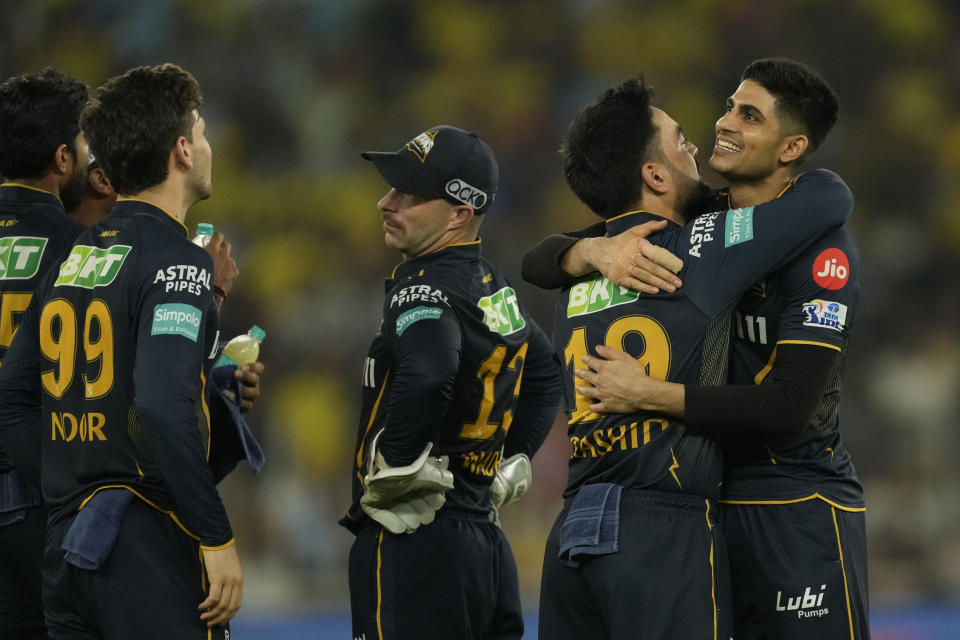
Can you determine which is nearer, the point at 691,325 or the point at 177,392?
the point at 177,392

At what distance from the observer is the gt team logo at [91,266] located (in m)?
3.07

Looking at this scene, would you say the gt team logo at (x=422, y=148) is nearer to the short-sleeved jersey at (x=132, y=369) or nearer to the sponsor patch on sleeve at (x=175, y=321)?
the short-sleeved jersey at (x=132, y=369)

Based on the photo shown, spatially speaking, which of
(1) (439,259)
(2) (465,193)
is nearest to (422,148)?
(2) (465,193)

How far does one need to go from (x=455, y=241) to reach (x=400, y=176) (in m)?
0.31

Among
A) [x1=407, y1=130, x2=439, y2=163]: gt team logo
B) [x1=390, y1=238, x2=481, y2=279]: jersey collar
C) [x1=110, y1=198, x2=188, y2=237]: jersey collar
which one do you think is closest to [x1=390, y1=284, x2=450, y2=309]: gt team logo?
[x1=390, y1=238, x2=481, y2=279]: jersey collar

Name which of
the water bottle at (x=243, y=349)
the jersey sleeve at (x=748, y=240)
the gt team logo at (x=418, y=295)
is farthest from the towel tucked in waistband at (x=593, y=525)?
the water bottle at (x=243, y=349)

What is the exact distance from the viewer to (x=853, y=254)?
10.4ft

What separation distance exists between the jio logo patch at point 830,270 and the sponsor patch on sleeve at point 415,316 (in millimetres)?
1195

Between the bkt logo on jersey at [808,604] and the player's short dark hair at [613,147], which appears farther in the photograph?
the player's short dark hair at [613,147]

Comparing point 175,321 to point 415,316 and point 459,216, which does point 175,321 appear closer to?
point 415,316

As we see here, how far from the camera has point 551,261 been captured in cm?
345

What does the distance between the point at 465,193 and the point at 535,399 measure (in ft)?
2.95

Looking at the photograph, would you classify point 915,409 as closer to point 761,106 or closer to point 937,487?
point 937,487

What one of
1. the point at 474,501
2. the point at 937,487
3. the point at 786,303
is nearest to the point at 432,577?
the point at 474,501
